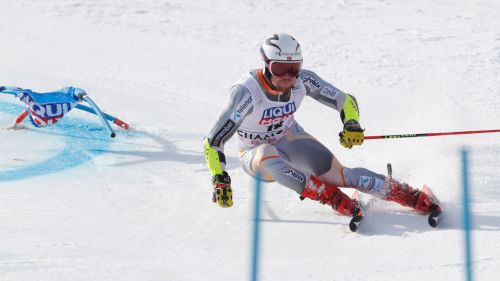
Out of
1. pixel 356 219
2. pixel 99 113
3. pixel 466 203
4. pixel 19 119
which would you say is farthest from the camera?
pixel 19 119

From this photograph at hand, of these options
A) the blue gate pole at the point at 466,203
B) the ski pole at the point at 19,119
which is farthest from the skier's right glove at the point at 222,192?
the ski pole at the point at 19,119

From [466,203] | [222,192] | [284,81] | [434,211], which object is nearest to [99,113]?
[284,81]

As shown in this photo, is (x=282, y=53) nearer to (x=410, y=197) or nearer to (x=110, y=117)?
(x=410, y=197)

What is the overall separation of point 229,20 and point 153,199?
5896 mm

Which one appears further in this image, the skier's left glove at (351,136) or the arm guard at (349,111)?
the arm guard at (349,111)

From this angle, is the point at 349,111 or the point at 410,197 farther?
the point at 349,111

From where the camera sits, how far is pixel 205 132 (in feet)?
31.8

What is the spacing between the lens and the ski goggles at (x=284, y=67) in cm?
681

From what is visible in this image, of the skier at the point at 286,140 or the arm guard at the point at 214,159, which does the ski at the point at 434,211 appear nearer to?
the skier at the point at 286,140

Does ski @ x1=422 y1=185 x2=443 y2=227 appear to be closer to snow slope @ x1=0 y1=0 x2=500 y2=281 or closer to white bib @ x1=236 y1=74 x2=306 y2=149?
snow slope @ x1=0 y1=0 x2=500 y2=281

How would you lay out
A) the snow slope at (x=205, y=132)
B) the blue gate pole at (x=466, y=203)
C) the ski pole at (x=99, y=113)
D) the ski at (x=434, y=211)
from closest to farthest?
1. the blue gate pole at (x=466, y=203)
2. the snow slope at (x=205, y=132)
3. the ski at (x=434, y=211)
4. the ski pole at (x=99, y=113)

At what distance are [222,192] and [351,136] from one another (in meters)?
1.30

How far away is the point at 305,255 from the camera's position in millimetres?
6418

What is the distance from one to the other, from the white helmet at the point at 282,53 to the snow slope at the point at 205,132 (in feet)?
4.14
